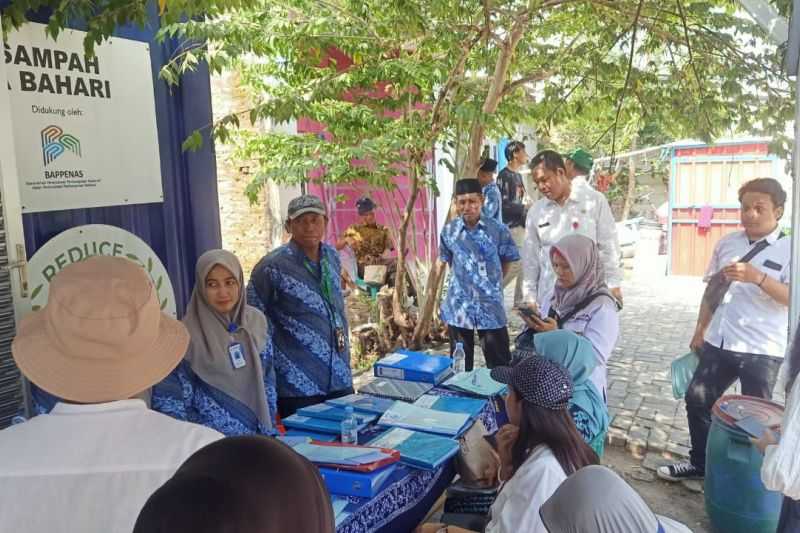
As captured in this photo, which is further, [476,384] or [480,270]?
[480,270]

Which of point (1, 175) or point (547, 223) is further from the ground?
point (1, 175)

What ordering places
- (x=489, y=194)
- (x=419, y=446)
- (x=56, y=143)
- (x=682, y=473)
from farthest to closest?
1. (x=489, y=194)
2. (x=682, y=473)
3. (x=56, y=143)
4. (x=419, y=446)

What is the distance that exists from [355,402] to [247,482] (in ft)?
7.37

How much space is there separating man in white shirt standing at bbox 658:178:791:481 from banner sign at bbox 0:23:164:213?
3.22m

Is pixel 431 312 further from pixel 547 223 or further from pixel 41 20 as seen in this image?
pixel 41 20

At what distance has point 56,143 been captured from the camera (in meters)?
2.78

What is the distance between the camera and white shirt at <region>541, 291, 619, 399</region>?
10.1ft

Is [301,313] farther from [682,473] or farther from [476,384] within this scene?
[682,473]

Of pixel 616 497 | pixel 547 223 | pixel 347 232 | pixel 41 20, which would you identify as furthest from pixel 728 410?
pixel 347 232

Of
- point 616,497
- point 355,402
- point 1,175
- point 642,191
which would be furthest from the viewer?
point 642,191

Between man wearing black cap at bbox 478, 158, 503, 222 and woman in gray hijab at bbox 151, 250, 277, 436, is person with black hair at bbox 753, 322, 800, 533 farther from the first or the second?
man wearing black cap at bbox 478, 158, 503, 222

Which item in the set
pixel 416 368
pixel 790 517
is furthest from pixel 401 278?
pixel 790 517

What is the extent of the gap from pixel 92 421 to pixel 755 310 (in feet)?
11.4

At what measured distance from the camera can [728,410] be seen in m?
3.23
